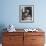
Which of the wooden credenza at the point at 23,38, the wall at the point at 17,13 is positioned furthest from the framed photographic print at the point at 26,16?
the wooden credenza at the point at 23,38

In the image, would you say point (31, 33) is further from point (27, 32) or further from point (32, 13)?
point (32, 13)

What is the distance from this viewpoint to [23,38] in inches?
140

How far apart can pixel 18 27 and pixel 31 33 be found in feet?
2.21

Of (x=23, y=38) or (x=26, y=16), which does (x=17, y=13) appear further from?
(x=23, y=38)

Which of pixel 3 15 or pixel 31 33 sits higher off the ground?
pixel 3 15

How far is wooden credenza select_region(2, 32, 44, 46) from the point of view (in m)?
3.54

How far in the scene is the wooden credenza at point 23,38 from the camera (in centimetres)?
354

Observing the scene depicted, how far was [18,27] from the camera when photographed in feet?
13.4

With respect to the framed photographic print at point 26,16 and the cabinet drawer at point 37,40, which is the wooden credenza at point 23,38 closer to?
the cabinet drawer at point 37,40

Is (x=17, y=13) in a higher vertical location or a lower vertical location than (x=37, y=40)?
higher

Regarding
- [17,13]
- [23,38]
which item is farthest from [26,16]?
[23,38]

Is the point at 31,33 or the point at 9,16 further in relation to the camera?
the point at 9,16

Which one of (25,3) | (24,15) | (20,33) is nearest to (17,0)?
(25,3)

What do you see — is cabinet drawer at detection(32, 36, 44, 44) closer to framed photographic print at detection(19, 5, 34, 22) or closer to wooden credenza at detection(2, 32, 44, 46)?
wooden credenza at detection(2, 32, 44, 46)
